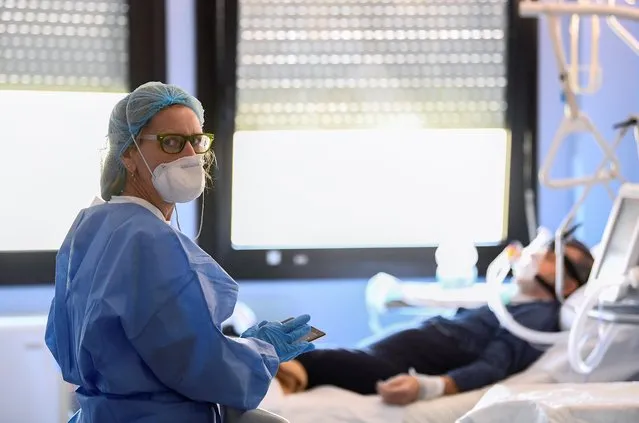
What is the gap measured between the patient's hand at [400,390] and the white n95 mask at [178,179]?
1.14 m

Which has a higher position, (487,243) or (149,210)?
(149,210)

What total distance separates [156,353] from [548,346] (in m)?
1.61

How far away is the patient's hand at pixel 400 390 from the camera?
2531 mm

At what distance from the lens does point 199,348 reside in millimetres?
1474

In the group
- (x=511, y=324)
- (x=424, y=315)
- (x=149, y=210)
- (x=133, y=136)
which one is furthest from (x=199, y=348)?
(x=424, y=315)

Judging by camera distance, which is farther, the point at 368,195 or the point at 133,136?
the point at 368,195

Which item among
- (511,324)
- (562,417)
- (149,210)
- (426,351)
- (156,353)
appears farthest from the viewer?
(426,351)

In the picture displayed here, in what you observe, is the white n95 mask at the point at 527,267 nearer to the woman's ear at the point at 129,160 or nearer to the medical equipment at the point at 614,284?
the medical equipment at the point at 614,284

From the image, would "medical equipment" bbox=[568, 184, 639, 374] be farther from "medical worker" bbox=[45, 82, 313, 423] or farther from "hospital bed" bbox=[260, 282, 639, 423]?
"medical worker" bbox=[45, 82, 313, 423]

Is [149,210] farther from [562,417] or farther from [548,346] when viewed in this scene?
[548,346]

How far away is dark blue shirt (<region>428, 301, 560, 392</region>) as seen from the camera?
2678 millimetres

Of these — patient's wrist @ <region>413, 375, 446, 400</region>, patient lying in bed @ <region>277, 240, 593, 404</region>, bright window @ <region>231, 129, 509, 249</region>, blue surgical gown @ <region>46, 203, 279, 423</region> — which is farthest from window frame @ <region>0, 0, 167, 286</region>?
blue surgical gown @ <region>46, 203, 279, 423</region>

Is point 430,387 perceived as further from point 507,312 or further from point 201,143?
point 201,143

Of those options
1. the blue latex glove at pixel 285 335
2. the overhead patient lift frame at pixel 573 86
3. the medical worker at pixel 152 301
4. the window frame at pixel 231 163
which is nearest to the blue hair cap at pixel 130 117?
the medical worker at pixel 152 301
